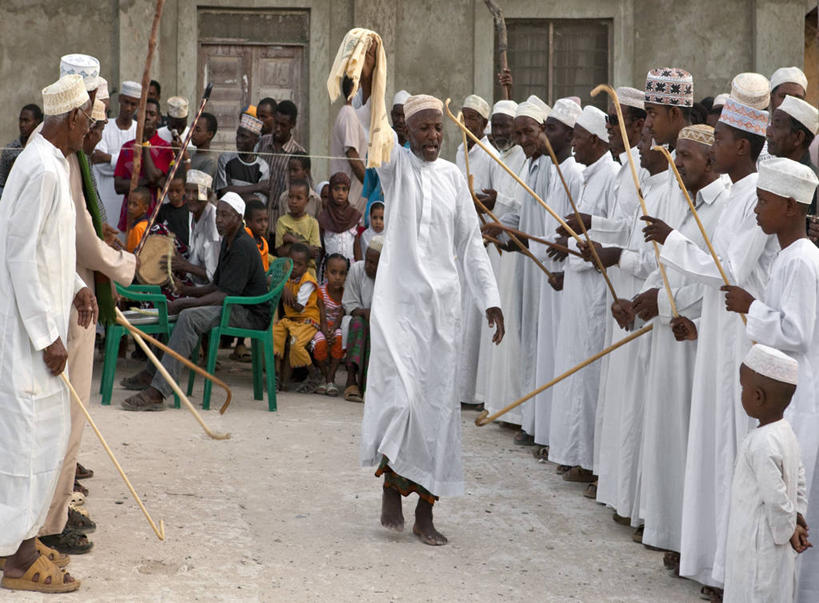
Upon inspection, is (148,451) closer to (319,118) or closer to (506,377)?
(506,377)

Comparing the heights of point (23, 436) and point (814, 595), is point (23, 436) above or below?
above

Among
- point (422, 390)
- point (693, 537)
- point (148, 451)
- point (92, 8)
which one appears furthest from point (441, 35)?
point (693, 537)

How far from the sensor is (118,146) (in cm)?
1158

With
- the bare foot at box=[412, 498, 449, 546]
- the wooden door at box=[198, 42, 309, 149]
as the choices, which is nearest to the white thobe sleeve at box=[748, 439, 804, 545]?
the bare foot at box=[412, 498, 449, 546]

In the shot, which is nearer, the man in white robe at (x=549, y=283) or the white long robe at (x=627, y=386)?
the white long robe at (x=627, y=386)

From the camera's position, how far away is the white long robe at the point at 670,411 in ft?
19.1

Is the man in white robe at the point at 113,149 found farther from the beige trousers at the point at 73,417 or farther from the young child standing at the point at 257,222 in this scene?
the beige trousers at the point at 73,417

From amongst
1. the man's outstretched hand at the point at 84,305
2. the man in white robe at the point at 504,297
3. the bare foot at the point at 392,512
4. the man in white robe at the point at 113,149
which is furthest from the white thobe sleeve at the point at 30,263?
the man in white robe at the point at 113,149


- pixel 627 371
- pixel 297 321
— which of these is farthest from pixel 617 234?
pixel 297 321

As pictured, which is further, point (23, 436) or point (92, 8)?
point (92, 8)

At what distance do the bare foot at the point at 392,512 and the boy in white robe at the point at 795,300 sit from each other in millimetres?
2140

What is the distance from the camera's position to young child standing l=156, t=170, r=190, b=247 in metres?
10.6

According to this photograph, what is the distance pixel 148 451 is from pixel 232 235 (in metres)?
2.41

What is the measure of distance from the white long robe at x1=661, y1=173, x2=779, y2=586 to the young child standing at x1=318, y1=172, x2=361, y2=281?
595cm
